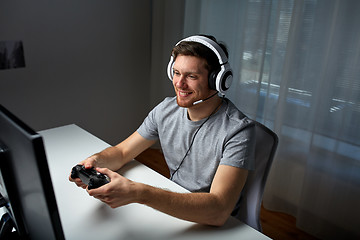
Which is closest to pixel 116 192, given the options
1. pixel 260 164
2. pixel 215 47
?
pixel 260 164

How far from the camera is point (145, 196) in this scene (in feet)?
3.12

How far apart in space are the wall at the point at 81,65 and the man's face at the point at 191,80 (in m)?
1.40

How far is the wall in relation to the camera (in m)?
2.17

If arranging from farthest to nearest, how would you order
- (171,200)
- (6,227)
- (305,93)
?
(305,93) < (171,200) < (6,227)

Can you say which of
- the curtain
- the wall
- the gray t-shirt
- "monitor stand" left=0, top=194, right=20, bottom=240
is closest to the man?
the gray t-shirt

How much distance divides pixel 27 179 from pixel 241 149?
738 millimetres

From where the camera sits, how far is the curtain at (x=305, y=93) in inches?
68.4

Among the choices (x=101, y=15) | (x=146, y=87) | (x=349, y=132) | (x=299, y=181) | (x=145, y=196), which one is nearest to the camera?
(x=145, y=196)

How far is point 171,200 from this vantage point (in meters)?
0.97

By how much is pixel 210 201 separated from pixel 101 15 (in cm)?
199

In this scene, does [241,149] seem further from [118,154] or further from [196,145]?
[118,154]

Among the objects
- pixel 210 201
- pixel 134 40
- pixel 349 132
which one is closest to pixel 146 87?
pixel 134 40

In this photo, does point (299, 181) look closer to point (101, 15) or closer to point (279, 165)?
point (279, 165)

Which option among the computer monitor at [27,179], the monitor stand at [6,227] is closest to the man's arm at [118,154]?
the monitor stand at [6,227]
